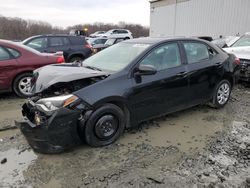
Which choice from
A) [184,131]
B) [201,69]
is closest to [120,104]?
[184,131]

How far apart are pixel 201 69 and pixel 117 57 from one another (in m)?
1.60

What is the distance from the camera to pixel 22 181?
9.12 ft

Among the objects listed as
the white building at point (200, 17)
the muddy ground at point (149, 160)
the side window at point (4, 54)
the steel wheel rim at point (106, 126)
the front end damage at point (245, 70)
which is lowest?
the muddy ground at point (149, 160)

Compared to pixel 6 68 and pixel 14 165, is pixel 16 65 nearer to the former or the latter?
pixel 6 68

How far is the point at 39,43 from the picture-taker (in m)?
9.23

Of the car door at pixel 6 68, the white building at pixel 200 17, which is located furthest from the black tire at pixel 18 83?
the white building at pixel 200 17

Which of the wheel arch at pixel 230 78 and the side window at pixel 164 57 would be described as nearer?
the side window at pixel 164 57

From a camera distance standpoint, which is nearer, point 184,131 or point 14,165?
point 14,165

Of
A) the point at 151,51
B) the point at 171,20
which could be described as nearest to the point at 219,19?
the point at 171,20

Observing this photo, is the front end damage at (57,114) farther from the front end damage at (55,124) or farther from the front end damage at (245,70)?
the front end damage at (245,70)

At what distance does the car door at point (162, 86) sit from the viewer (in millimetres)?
3729

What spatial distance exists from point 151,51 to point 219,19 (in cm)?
1915

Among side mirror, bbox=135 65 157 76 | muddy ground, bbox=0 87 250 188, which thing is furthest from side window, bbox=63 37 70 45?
side mirror, bbox=135 65 157 76

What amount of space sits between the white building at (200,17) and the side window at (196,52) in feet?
51.3
